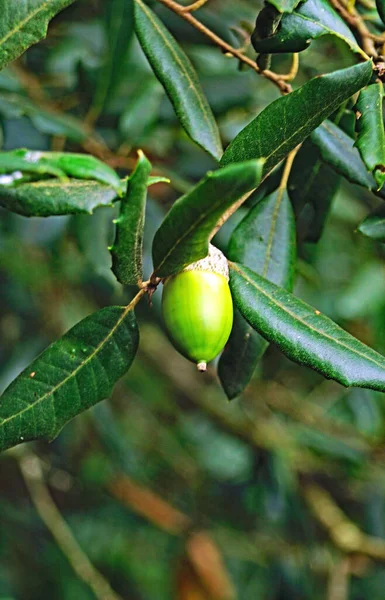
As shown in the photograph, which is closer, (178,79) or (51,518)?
(178,79)

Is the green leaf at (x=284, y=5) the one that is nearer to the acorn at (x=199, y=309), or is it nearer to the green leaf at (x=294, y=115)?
the green leaf at (x=294, y=115)

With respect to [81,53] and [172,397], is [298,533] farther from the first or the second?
[81,53]

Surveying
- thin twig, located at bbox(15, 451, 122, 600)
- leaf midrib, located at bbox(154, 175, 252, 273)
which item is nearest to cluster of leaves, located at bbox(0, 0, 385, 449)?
leaf midrib, located at bbox(154, 175, 252, 273)

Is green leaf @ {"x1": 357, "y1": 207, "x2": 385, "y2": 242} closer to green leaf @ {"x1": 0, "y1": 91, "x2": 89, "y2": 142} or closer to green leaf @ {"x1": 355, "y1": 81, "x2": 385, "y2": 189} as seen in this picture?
green leaf @ {"x1": 355, "y1": 81, "x2": 385, "y2": 189}

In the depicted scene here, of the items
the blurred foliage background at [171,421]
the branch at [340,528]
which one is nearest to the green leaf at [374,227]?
the blurred foliage background at [171,421]

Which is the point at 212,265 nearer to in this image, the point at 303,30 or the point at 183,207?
the point at 183,207

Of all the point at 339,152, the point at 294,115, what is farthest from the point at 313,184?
the point at 294,115
